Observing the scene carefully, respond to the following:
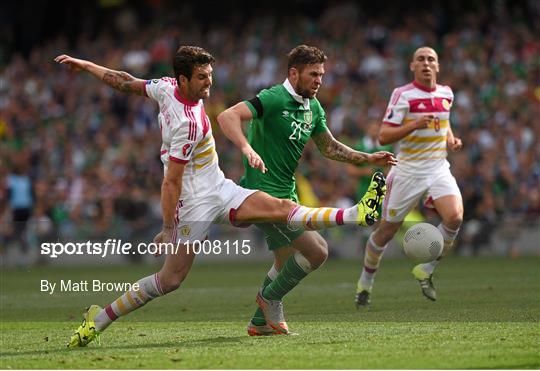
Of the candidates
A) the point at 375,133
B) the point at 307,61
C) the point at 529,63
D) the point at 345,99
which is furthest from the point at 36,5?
the point at 307,61

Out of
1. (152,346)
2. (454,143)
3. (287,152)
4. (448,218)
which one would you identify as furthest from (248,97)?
(152,346)

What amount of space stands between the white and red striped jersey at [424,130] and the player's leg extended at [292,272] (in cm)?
327

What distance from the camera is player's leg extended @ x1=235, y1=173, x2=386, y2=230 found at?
9.76 meters

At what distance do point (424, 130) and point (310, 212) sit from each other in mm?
3972

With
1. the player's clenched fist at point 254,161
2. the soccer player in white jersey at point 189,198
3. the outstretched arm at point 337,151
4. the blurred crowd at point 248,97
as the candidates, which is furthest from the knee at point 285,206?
the blurred crowd at point 248,97

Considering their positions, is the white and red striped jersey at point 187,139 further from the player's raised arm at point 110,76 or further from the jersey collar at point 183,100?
the player's raised arm at point 110,76

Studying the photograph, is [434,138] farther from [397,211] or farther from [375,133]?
[375,133]

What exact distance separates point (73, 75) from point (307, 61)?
20.8 meters

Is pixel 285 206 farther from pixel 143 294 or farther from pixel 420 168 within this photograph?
pixel 420 168

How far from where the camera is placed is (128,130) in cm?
2841

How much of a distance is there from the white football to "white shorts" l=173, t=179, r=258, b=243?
207cm

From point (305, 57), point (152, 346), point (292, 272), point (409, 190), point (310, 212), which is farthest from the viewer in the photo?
point (409, 190)

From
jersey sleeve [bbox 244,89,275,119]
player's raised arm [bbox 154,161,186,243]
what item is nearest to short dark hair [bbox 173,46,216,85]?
jersey sleeve [bbox 244,89,275,119]

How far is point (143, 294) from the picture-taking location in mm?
10023
